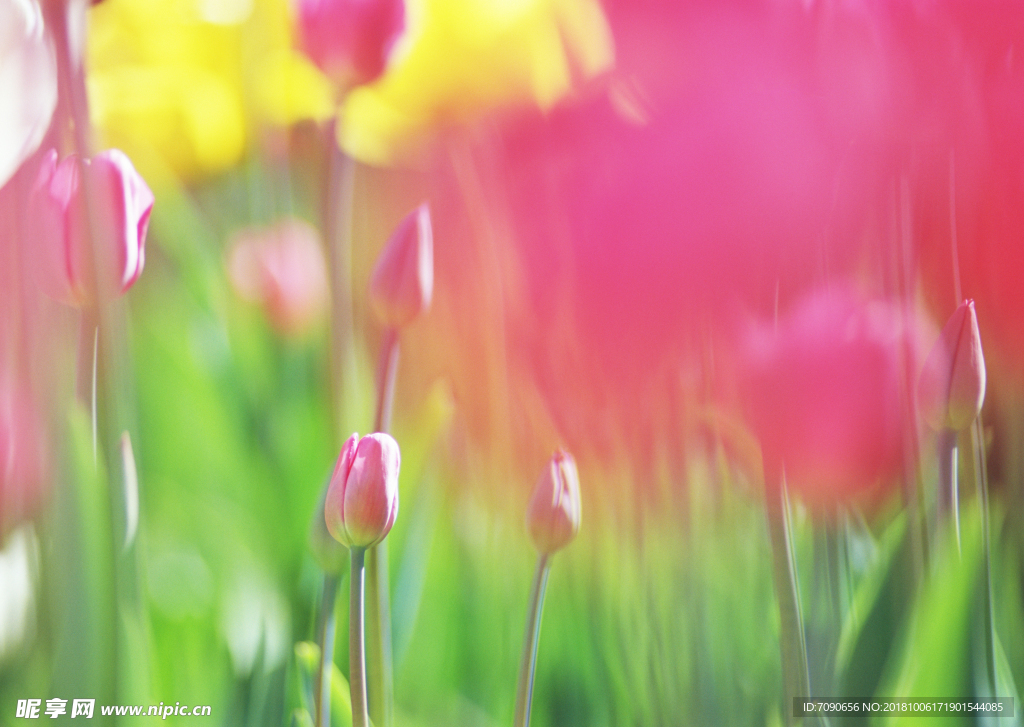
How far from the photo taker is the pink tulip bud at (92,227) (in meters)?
0.37

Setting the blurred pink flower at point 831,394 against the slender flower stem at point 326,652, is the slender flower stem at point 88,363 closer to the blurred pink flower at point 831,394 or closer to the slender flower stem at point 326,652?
the slender flower stem at point 326,652

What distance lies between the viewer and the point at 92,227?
0.37 metres

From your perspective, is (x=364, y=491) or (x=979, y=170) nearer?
(x=364, y=491)

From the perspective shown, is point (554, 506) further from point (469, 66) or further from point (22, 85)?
point (22, 85)

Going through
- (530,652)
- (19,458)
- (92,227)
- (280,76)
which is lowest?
(530,652)

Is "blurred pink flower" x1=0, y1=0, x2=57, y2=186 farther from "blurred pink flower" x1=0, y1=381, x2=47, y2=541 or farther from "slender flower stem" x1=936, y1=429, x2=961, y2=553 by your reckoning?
"slender flower stem" x1=936, y1=429, x2=961, y2=553

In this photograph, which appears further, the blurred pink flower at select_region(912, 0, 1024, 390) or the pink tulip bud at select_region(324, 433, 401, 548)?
the blurred pink flower at select_region(912, 0, 1024, 390)

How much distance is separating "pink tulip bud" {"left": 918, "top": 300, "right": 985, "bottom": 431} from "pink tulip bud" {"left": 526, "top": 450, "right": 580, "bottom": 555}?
0.67 feet

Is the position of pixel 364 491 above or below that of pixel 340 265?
below

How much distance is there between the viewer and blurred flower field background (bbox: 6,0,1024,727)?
41 centimetres

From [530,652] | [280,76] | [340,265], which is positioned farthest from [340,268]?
[530,652]

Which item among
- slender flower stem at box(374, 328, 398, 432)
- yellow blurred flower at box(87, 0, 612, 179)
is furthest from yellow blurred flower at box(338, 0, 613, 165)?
slender flower stem at box(374, 328, 398, 432)

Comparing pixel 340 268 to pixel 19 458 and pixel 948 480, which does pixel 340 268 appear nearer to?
pixel 19 458

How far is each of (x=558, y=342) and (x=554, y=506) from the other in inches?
3.7
